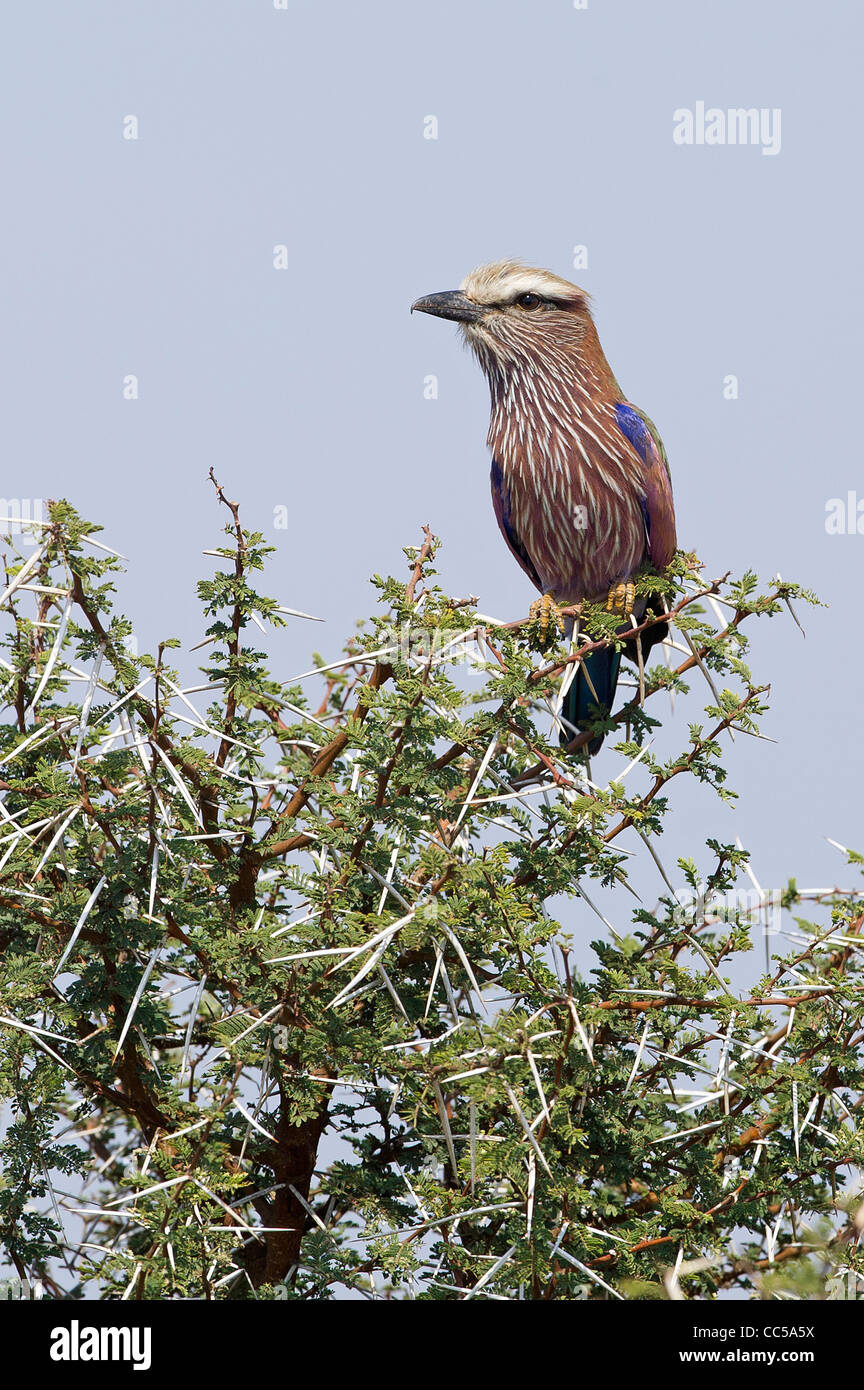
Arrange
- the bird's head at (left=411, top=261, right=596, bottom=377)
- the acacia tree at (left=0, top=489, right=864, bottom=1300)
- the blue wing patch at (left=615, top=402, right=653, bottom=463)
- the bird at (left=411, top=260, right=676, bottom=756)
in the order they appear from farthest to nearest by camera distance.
Answer: the bird's head at (left=411, top=261, right=596, bottom=377)
the blue wing patch at (left=615, top=402, right=653, bottom=463)
the bird at (left=411, top=260, right=676, bottom=756)
the acacia tree at (left=0, top=489, right=864, bottom=1300)

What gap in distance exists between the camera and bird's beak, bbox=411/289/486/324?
584cm

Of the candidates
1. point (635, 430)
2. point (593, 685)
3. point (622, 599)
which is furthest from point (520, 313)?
point (593, 685)

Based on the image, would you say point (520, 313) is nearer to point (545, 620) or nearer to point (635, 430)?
point (635, 430)

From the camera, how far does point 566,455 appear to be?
5.46 m

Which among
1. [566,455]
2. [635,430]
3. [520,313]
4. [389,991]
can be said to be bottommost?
[389,991]

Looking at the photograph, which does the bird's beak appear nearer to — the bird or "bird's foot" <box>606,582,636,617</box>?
the bird

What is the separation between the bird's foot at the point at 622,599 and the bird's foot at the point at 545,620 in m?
0.21

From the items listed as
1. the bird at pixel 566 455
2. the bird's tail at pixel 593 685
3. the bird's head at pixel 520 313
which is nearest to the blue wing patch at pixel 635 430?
the bird at pixel 566 455

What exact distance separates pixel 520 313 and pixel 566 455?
0.77 meters

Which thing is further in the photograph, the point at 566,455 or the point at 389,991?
the point at 566,455

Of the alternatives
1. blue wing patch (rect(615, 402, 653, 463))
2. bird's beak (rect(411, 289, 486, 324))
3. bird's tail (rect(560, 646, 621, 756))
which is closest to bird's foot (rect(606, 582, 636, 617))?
bird's tail (rect(560, 646, 621, 756))

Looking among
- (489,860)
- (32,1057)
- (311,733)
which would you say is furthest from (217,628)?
(32,1057)

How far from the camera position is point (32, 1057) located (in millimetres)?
3623
